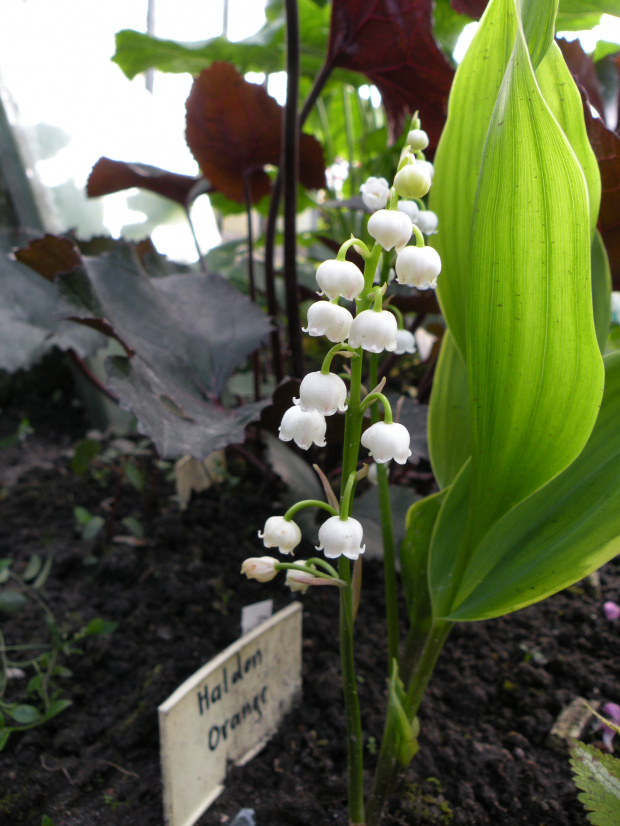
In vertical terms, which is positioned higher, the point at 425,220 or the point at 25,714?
the point at 425,220

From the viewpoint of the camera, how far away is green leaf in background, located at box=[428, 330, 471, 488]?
62 centimetres

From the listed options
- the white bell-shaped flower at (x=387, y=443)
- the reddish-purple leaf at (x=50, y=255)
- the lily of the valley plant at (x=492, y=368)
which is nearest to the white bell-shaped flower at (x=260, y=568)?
the lily of the valley plant at (x=492, y=368)

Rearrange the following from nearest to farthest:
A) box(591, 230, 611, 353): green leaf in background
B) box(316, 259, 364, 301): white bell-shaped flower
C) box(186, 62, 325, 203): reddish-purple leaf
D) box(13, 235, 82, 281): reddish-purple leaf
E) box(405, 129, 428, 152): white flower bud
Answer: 1. box(316, 259, 364, 301): white bell-shaped flower
2. box(405, 129, 428, 152): white flower bud
3. box(591, 230, 611, 353): green leaf in background
4. box(13, 235, 82, 281): reddish-purple leaf
5. box(186, 62, 325, 203): reddish-purple leaf

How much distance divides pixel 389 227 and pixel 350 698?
1.25 feet

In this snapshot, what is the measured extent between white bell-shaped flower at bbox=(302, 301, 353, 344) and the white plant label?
39 centimetres

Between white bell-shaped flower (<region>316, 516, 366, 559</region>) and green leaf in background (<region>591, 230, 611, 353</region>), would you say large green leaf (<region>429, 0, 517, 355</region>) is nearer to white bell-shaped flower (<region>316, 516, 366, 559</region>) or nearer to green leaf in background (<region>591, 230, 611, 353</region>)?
Result: green leaf in background (<region>591, 230, 611, 353</region>)

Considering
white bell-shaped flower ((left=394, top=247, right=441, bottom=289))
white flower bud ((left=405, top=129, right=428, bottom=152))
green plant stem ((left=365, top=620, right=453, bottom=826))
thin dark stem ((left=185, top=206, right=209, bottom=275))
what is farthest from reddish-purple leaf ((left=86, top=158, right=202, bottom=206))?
green plant stem ((left=365, top=620, right=453, bottom=826))

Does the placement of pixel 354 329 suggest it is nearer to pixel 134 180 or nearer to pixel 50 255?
pixel 50 255

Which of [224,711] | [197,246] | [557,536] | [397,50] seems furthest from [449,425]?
Answer: [197,246]

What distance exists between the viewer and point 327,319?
0.34m

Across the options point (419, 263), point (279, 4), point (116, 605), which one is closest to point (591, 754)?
point (419, 263)

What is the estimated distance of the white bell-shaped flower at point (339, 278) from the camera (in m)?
0.34

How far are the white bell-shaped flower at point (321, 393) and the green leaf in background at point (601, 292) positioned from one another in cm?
37

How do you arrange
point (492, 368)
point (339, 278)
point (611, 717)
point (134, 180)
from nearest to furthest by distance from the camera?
point (339, 278) → point (492, 368) → point (611, 717) → point (134, 180)
